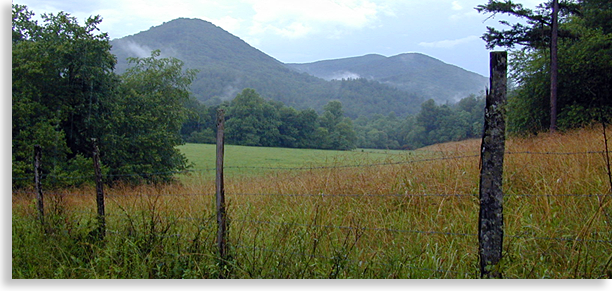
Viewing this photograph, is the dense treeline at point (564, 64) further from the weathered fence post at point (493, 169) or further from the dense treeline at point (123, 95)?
the weathered fence post at point (493, 169)

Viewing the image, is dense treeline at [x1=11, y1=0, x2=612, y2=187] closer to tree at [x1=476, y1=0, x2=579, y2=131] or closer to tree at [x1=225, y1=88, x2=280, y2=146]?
tree at [x1=476, y1=0, x2=579, y2=131]

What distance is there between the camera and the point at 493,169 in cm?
263

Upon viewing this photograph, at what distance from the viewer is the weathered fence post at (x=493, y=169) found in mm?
2602

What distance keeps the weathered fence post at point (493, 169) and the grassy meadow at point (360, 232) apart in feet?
0.46

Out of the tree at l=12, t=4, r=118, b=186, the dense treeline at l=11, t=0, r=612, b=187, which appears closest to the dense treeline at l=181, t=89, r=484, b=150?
the dense treeline at l=11, t=0, r=612, b=187

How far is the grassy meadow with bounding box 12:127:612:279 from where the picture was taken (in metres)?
3.65

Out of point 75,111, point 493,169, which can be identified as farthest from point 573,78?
point 75,111

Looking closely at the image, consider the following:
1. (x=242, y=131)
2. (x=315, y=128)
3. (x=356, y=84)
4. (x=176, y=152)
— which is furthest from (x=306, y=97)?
(x=176, y=152)

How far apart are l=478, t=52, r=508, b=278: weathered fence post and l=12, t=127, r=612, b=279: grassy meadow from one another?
14cm

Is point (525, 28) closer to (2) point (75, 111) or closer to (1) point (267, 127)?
(2) point (75, 111)
